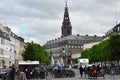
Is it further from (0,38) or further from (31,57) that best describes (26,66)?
(31,57)

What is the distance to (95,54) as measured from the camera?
489 feet

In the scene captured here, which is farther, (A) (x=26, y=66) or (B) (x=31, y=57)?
(B) (x=31, y=57)

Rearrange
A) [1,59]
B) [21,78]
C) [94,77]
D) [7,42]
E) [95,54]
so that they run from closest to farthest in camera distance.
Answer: [21,78] < [94,77] < [1,59] < [7,42] < [95,54]

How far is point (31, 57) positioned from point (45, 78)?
71.6m

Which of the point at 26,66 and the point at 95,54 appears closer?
the point at 26,66

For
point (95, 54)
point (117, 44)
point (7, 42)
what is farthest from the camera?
point (95, 54)

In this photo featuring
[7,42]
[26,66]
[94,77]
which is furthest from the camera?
[7,42]

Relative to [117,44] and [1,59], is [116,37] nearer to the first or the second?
[117,44]

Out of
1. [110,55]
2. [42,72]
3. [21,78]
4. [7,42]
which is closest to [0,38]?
[7,42]

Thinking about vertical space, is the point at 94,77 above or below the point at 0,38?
below

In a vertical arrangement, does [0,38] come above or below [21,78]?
above

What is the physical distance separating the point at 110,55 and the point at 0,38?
1030 inches


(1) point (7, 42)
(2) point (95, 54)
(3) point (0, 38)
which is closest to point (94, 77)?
(3) point (0, 38)

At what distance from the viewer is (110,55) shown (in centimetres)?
9925
